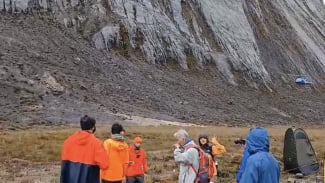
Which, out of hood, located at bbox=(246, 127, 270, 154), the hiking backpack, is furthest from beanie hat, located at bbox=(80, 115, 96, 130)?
hood, located at bbox=(246, 127, 270, 154)

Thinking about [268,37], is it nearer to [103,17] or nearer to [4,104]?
[103,17]

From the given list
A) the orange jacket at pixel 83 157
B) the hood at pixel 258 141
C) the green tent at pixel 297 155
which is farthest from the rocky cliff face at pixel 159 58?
the hood at pixel 258 141

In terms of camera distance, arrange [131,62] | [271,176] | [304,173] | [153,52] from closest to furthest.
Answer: [271,176]
[304,173]
[131,62]
[153,52]

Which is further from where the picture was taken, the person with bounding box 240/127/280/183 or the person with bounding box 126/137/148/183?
the person with bounding box 126/137/148/183

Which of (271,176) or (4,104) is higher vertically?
(4,104)

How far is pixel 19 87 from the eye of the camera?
3969 cm

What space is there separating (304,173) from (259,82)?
43.5m

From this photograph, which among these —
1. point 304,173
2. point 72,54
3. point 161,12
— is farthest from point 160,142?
point 161,12

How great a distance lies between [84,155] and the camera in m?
7.57

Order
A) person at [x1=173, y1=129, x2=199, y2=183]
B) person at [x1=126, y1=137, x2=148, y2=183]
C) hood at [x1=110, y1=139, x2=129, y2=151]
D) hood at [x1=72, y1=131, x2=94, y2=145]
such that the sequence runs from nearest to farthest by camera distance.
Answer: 1. hood at [x1=72, y1=131, x2=94, y2=145]
2. person at [x1=173, y1=129, x2=199, y2=183]
3. hood at [x1=110, y1=139, x2=129, y2=151]
4. person at [x1=126, y1=137, x2=148, y2=183]

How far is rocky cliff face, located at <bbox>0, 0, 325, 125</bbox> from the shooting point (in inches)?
1639

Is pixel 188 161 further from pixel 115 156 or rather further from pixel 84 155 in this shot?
pixel 115 156

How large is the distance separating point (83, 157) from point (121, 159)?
1801 mm

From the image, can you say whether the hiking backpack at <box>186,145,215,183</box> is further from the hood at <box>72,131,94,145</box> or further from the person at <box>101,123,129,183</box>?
the person at <box>101,123,129,183</box>
